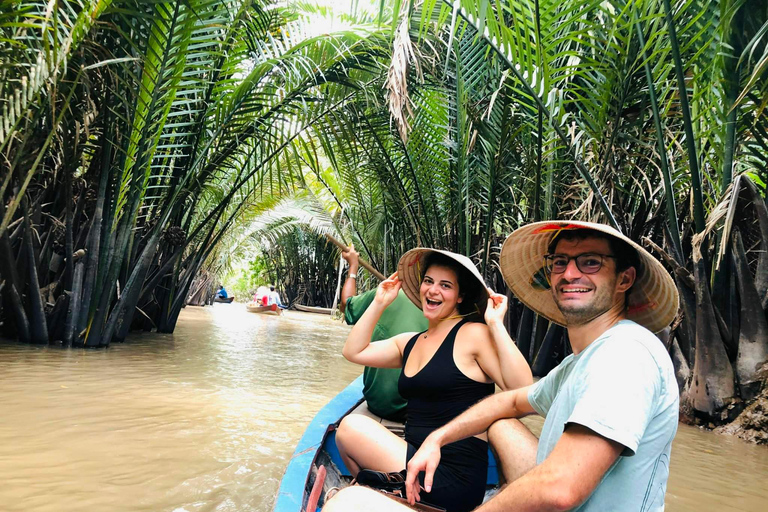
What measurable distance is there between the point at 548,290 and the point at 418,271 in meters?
0.73

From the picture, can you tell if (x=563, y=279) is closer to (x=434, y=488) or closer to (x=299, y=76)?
(x=434, y=488)

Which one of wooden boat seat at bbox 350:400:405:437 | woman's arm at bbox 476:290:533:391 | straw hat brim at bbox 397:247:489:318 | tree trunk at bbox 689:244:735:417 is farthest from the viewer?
tree trunk at bbox 689:244:735:417

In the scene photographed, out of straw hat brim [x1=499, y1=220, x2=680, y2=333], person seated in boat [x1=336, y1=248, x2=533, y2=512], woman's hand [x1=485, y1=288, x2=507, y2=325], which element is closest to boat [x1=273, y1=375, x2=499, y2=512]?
person seated in boat [x1=336, y1=248, x2=533, y2=512]

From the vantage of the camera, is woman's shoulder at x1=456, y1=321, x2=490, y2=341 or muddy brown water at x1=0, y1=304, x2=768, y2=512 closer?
woman's shoulder at x1=456, y1=321, x2=490, y2=341

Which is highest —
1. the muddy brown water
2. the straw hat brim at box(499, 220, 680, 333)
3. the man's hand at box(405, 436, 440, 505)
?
the straw hat brim at box(499, 220, 680, 333)

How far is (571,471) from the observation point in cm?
92

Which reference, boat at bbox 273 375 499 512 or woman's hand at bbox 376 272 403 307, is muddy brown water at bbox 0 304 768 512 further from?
woman's hand at bbox 376 272 403 307

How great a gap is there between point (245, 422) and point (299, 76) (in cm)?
360

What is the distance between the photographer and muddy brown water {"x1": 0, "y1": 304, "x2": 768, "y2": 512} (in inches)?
88.7

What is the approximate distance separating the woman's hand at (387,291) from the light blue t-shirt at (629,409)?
4.11ft

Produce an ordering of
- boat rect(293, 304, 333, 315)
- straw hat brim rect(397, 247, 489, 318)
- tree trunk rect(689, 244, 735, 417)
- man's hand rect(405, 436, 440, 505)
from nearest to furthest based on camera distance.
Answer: man's hand rect(405, 436, 440, 505), straw hat brim rect(397, 247, 489, 318), tree trunk rect(689, 244, 735, 417), boat rect(293, 304, 333, 315)

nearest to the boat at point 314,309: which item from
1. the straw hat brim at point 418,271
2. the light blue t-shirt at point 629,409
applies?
the straw hat brim at point 418,271

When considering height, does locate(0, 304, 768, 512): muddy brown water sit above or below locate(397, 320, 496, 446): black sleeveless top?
below

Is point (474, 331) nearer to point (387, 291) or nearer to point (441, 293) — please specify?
point (441, 293)
